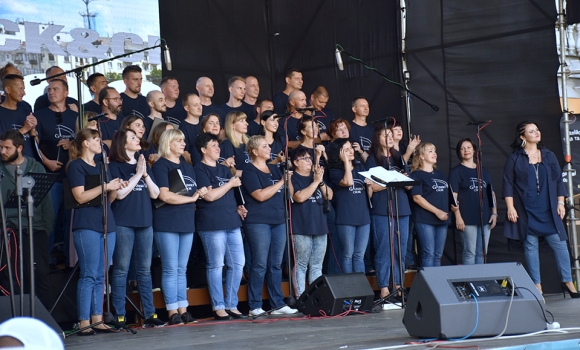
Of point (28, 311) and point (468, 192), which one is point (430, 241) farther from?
point (28, 311)

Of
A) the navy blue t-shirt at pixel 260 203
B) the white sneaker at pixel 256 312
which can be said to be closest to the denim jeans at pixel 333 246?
the navy blue t-shirt at pixel 260 203

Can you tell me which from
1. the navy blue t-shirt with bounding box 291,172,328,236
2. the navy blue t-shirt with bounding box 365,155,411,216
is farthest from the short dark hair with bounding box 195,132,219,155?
the navy blue t-shirt with bounding box 365,155,411,216

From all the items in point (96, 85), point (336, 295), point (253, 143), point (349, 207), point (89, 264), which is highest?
point (96, 85)

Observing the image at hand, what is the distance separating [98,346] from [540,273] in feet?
15.7

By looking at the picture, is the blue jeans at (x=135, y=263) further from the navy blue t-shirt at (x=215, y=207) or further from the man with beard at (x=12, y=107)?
the man with beard at (x=12, y=107)

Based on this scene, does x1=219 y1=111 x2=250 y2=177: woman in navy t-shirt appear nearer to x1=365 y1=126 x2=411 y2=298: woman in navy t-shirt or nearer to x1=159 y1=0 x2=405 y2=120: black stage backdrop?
x1=365 y1=126 x2=411 y2=298: woman in navy t-shirt

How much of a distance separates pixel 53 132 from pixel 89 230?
5.02 feet

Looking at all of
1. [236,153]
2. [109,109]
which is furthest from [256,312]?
[109,109]

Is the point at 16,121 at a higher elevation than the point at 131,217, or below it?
higher

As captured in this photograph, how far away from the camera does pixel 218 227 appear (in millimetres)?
6039

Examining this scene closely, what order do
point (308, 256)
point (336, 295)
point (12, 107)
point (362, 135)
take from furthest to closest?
point (362, 135) → point (308, 256) → point (12, 107) → point (336, 295)

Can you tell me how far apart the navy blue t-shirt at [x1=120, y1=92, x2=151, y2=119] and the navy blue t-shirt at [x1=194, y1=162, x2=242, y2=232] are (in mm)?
1243

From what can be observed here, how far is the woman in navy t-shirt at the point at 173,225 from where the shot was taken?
582cm

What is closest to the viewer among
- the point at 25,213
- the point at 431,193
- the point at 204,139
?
the point at 25,213
